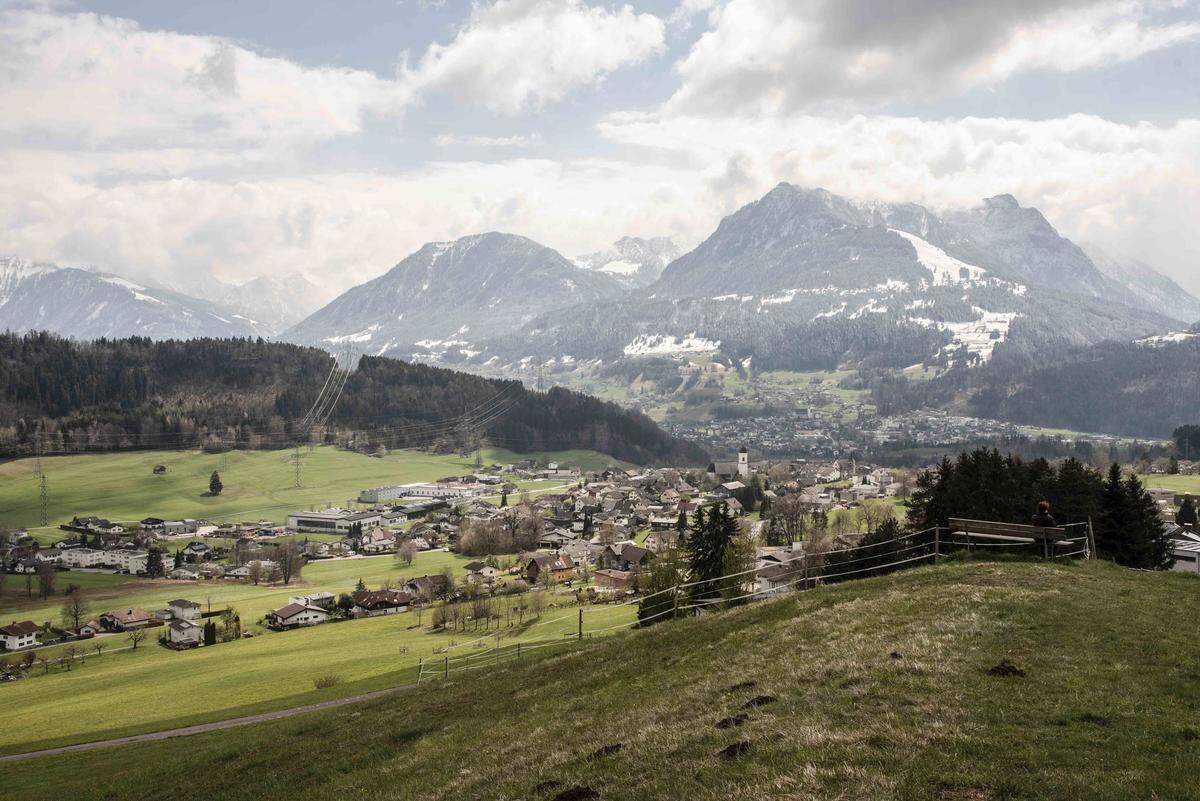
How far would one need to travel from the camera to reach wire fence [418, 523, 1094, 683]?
33906 mm

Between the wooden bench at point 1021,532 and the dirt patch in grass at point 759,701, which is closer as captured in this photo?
the dirt patch in grass at point 759,701

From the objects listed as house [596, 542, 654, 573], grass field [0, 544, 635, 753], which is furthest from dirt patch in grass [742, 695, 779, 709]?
house [596, 542, 654, 573]

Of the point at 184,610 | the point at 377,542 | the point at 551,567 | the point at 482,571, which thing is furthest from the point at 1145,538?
the point at 377,542

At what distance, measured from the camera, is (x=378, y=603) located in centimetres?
9888

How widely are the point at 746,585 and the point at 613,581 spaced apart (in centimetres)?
3872

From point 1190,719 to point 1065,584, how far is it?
12303 mm

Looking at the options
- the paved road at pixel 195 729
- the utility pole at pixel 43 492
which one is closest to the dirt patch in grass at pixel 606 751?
the paved road at pixel 195 729

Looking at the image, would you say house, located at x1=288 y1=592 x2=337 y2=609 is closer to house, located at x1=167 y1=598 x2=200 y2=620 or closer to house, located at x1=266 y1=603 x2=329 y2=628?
house, located at x1=266 y1=603 x2=329 y2=628

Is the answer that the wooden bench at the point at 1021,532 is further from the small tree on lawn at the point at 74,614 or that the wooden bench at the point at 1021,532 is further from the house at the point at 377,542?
the house at the point at 377,542

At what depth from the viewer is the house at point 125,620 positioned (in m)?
96.4

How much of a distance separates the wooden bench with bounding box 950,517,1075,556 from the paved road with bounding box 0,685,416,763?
28931 mm

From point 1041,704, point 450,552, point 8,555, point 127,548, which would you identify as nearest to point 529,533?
point 450,552

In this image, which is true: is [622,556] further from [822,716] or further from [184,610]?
[822,716]

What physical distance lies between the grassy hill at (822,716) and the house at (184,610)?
6774cm
